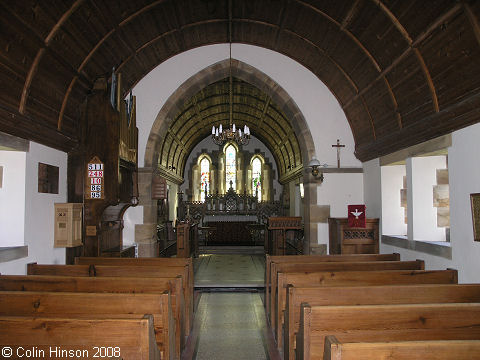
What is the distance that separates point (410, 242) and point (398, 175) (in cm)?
155

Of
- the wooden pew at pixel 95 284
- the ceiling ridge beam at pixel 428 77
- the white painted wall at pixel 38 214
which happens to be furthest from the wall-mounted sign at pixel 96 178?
the ceiling ridge beam at pixel 428 77

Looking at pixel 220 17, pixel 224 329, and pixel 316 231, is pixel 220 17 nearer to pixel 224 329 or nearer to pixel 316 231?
pixel 316 231

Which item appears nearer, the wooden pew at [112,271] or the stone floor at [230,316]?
the stone floor at [230,316]

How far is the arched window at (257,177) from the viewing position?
60.3 feet

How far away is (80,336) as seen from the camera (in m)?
2.24

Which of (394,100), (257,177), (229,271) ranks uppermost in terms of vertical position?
(394,100)

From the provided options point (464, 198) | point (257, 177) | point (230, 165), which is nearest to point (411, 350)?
point (464, 198)

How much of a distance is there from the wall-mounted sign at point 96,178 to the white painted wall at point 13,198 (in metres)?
1.26

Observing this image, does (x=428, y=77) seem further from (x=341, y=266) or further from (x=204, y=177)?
(x=204, y=177)

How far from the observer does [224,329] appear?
4.83 meters

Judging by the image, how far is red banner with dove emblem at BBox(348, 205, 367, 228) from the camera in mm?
7250

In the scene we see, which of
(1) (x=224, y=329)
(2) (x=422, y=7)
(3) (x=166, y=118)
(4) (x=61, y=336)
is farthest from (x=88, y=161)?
(2) (x=422, y=7)

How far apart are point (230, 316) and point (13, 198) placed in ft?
10.7

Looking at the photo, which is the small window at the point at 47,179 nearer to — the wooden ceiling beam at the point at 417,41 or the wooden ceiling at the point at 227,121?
the wooden ceiling beam at the point at 417,41
